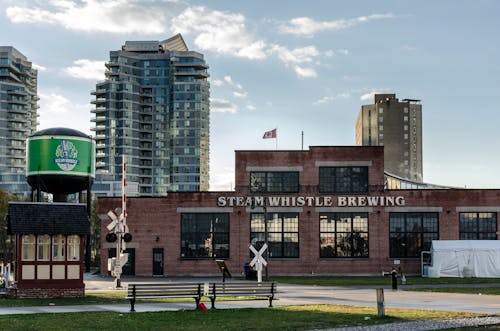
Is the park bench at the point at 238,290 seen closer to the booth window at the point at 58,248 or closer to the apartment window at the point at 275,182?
the booth window at the point at 58,248

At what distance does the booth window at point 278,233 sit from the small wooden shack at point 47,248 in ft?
96.2

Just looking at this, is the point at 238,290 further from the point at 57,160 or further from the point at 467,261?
the point at 467,261

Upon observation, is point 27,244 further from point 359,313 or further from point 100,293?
point 359,313

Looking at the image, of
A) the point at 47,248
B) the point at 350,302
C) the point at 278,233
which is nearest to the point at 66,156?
the point at 47,248

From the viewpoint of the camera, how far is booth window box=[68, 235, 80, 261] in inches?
1646

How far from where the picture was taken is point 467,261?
6688 cm

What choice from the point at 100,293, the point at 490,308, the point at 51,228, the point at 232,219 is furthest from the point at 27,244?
the point at 232,219

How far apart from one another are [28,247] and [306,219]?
3324 cm

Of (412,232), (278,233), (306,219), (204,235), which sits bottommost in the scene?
(204,235)

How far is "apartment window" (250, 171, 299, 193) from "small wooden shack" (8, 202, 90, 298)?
29.8m

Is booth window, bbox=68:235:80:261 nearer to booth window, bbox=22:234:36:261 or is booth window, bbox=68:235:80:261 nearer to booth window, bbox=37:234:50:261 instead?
booth window, bbox=37:234:50:261

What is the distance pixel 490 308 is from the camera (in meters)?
32.8

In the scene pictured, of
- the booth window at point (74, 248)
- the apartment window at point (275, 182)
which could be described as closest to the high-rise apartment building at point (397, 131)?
the apartment window at point (275, 182)

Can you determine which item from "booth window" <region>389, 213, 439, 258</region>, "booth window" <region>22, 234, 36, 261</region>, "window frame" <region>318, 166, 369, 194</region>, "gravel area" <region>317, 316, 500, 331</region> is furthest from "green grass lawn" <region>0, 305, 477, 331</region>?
"booth window" <region>389, 213, 439, 258</region>
